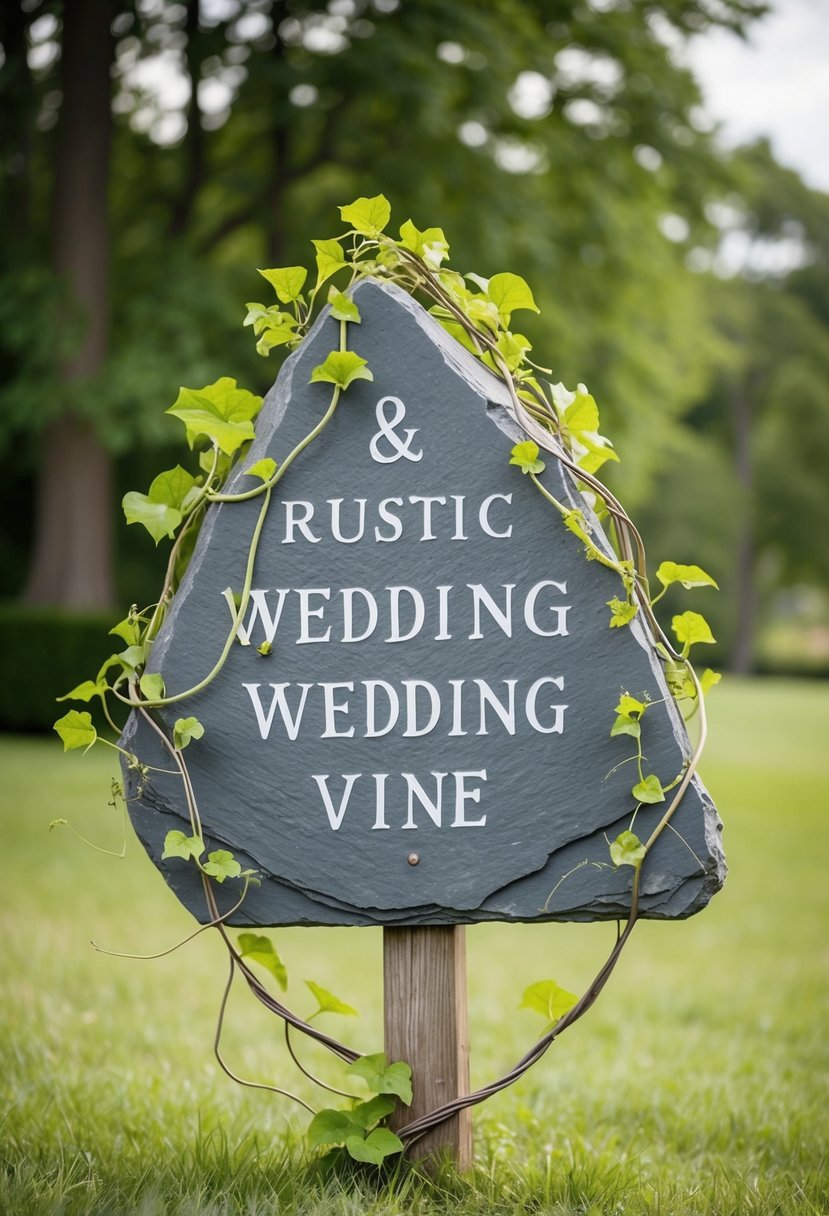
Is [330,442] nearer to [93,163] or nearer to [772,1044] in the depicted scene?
[772,1044]

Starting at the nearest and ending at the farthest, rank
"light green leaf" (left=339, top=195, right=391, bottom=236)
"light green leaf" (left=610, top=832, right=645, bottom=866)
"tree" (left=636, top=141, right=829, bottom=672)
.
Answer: "light green leaf" (left=610, top=832, right=645, bottom=866), "light green leaf" (left=339, top=195, right=391, bottom=236), "tree" (left=636, top=141, right=829, bottom=672)

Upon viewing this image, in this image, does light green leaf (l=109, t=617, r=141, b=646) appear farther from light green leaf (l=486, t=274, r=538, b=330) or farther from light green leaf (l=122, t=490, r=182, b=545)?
light green leaf (l=486, t=274, r=538, b=330)

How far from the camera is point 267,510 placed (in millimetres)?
2209

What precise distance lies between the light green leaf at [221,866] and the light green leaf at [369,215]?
1208mm

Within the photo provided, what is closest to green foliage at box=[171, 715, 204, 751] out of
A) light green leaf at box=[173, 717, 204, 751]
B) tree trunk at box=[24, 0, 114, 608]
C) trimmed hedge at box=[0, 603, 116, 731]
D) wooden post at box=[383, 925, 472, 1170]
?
light green leaf at box=[173, 717, 204, 751]

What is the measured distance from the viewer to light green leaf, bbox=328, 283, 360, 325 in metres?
2.16

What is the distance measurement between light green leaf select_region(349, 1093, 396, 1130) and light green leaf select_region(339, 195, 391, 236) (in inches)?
64.1

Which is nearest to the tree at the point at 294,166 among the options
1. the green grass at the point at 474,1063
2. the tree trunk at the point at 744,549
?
the green grass at the point at 474,1063

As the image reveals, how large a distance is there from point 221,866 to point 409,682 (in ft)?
1.57

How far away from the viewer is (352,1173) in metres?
2.15

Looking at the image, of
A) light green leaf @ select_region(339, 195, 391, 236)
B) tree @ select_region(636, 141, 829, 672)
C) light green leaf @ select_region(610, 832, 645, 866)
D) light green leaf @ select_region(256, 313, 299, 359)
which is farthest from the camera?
tree @ select_region(636, 141, 829, 672)

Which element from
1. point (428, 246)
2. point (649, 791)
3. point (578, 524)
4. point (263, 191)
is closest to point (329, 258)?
point (428, 246)

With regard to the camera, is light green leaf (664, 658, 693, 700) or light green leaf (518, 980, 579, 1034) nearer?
light green leaf (664, 658, 693, 700)

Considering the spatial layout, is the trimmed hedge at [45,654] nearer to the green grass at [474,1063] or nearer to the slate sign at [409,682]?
the green grass at [474,1063]
